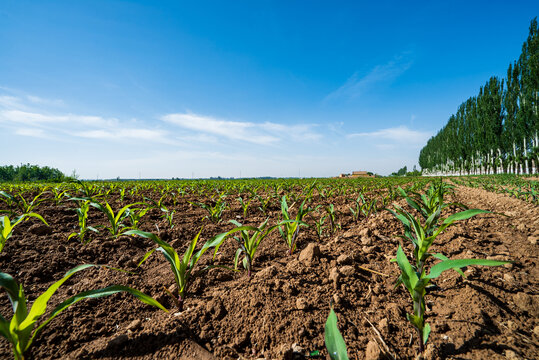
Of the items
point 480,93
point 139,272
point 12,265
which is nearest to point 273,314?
point 139,272

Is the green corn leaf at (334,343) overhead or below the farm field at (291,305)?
overhead

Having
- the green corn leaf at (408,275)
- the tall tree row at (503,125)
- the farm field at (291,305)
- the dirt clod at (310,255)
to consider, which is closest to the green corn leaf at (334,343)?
the farm field at (291,305)

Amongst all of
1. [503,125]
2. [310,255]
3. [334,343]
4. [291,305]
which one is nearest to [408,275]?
[334,343]

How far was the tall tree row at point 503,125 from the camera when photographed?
62.3 ft

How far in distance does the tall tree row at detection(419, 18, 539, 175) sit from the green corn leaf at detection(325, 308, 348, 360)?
29127 mm

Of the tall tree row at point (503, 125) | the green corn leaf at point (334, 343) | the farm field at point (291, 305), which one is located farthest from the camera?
the tall tree row at point (503, 125)

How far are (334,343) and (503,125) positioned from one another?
35667 mm

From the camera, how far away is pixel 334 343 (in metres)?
0.75

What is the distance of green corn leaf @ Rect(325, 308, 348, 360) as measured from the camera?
724mm

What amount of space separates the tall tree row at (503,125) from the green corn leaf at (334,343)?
29127 mm

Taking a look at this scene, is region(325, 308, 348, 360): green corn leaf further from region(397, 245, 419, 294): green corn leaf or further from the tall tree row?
the tall tree row

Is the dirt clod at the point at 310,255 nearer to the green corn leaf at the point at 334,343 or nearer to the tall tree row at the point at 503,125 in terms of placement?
the green corn leaf at the point at 334,343

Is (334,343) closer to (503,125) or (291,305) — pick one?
(291,305)

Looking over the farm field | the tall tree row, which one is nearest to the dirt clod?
the farm field
